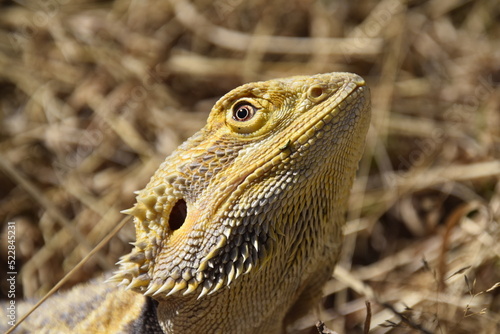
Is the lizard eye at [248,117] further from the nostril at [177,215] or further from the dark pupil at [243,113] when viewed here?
the nostril at [177,215]

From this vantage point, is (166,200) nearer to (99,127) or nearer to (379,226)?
(379,226)

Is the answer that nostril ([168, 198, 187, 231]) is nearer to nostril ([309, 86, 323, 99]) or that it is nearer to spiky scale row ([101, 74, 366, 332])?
spiky scale row ([101, 74, 366, 332])

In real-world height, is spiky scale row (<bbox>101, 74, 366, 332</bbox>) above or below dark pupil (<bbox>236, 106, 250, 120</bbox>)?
below

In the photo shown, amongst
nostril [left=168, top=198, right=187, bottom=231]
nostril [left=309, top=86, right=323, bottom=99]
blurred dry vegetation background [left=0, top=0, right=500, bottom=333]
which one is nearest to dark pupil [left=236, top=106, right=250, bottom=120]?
nostril [left=309, top=86, right=323, bottom=99]

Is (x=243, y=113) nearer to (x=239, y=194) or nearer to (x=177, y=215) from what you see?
(x=239, y=194)

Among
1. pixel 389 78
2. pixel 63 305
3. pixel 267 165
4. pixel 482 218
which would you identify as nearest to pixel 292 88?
pixel 267 165

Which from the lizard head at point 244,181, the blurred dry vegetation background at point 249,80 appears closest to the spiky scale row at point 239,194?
the lizard head at point 244,181

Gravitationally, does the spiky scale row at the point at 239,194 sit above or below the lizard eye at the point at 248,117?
below
